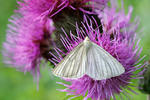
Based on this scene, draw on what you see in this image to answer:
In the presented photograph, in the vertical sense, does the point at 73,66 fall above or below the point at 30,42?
below

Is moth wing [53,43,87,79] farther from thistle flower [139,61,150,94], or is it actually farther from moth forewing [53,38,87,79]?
thistle flower [139,61,150,94]

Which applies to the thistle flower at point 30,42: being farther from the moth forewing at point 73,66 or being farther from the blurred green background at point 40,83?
the moth forewing at point 73,66

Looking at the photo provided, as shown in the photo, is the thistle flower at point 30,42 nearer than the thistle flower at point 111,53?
No

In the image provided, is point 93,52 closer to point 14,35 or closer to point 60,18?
point 60,18

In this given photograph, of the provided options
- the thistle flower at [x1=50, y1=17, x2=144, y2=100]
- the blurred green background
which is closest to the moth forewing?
the thistle flower at [x1=50, y1=17, x2=144, y2=100]

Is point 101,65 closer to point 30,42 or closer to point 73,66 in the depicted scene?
point 73,66

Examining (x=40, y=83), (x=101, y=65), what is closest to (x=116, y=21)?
(x=101, y=65)

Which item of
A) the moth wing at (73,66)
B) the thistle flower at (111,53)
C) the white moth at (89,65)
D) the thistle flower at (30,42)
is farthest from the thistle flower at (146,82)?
the thistle flower at (30,42)
